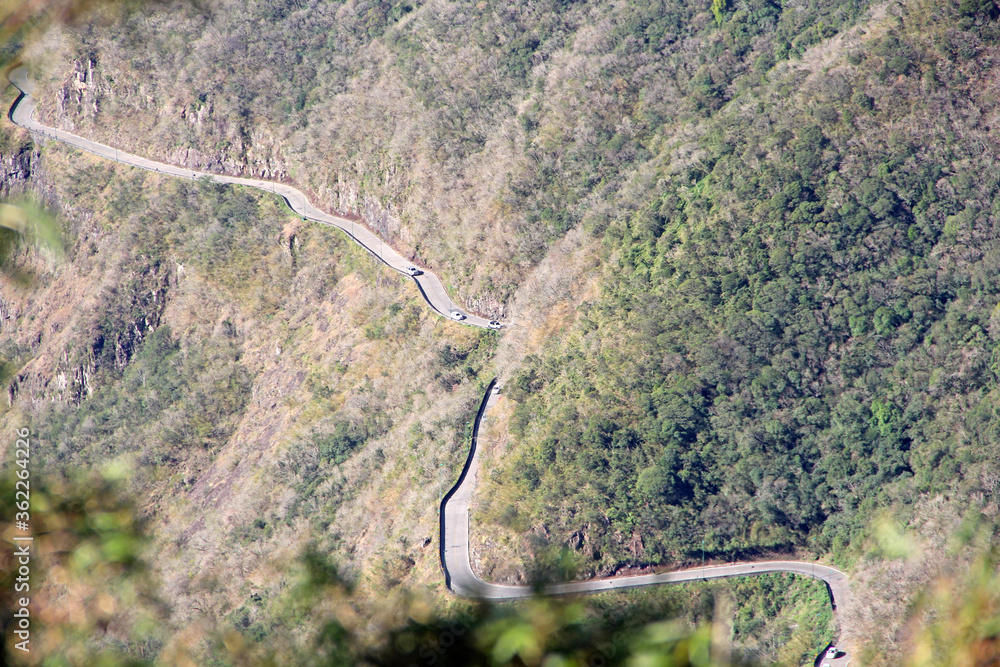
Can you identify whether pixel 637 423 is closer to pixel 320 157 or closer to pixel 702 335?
pixel 702 335

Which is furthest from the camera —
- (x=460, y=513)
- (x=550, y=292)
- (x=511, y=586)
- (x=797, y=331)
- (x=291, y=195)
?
(x=291, y=195)

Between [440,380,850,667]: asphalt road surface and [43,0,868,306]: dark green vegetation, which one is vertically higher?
[43,0,868,306]: dark green vegetation

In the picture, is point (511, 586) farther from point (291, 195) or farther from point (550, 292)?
point (291, 195)

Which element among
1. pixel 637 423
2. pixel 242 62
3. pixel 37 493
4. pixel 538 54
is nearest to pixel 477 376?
pixel 637 423

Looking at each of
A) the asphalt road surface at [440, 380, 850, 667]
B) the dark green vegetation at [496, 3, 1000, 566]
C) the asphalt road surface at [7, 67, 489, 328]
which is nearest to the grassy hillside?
the dark green vegetation at [496, 3, 1000, 566]

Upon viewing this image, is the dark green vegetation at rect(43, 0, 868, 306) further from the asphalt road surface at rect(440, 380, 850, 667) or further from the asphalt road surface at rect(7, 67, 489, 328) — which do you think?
the asphalt road surface at rect(440, 380, 850, 667)

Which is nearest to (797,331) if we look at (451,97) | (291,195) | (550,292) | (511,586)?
(550,292)
